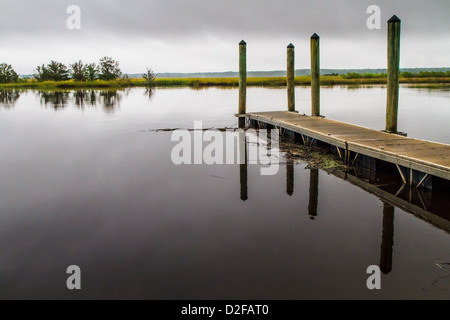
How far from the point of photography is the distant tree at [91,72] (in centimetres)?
5441

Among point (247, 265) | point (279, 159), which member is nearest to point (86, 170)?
point (279, 159)

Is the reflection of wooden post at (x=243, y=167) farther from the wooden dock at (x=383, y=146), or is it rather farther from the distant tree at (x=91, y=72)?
the distant tree at (x=91, y=72)

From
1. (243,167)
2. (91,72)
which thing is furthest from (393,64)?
(91,72)

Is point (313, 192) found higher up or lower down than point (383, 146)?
lower down

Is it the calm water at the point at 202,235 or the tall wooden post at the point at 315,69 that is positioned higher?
the tall wooden post at the point at 315,69

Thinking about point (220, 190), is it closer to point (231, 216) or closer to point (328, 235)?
point (231, 216)

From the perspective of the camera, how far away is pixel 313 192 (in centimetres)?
776

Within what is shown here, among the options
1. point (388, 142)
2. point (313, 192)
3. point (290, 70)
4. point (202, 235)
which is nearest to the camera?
point (202, 235)

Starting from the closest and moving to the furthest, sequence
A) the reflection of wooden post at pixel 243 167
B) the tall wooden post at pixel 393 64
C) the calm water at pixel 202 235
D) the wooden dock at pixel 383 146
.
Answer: the calm water at pixel 202 235 < the wooden dock at pixel 383 146 < the reflection of wooden post at pixel 243 167 < the tall wooden post at pixel 393 64

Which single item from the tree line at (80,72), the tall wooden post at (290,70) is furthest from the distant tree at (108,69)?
the tall wooden post at (290,70)

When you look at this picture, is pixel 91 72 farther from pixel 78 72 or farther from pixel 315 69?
pixel 315 69

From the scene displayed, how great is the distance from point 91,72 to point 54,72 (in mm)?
5637

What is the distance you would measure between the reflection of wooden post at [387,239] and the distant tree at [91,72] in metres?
52.6
